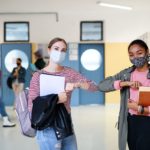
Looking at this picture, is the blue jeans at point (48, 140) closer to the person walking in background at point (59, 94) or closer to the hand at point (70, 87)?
the person walking in background at point (59, 94)

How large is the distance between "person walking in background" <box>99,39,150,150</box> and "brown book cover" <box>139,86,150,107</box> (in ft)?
0.14

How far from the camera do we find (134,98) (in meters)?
2.28

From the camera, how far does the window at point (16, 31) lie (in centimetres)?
1028

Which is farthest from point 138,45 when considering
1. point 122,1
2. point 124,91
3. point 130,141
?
point 122,1

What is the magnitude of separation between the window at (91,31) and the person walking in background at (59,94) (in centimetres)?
804

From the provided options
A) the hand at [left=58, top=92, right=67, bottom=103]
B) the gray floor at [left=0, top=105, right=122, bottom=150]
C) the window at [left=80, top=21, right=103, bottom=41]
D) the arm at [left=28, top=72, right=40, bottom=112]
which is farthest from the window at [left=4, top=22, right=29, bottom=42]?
the hand at [left=58, top=92, right=67, bottom=103]

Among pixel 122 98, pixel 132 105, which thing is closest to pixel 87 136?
pixel 122 98

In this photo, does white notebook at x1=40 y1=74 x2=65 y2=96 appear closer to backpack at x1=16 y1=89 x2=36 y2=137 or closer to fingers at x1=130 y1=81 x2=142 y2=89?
backpack at x1=16 y1=89 x2=36 y2=137

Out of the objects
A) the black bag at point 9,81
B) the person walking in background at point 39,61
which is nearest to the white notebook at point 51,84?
the person walking in background at point 39,61

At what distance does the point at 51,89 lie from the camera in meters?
2.14

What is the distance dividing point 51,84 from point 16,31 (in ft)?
28.1

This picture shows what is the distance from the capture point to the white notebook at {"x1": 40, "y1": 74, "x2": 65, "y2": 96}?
212 centimetres

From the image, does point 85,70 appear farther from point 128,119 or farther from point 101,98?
point 128,119

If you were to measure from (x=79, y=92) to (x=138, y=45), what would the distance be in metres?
7.95
